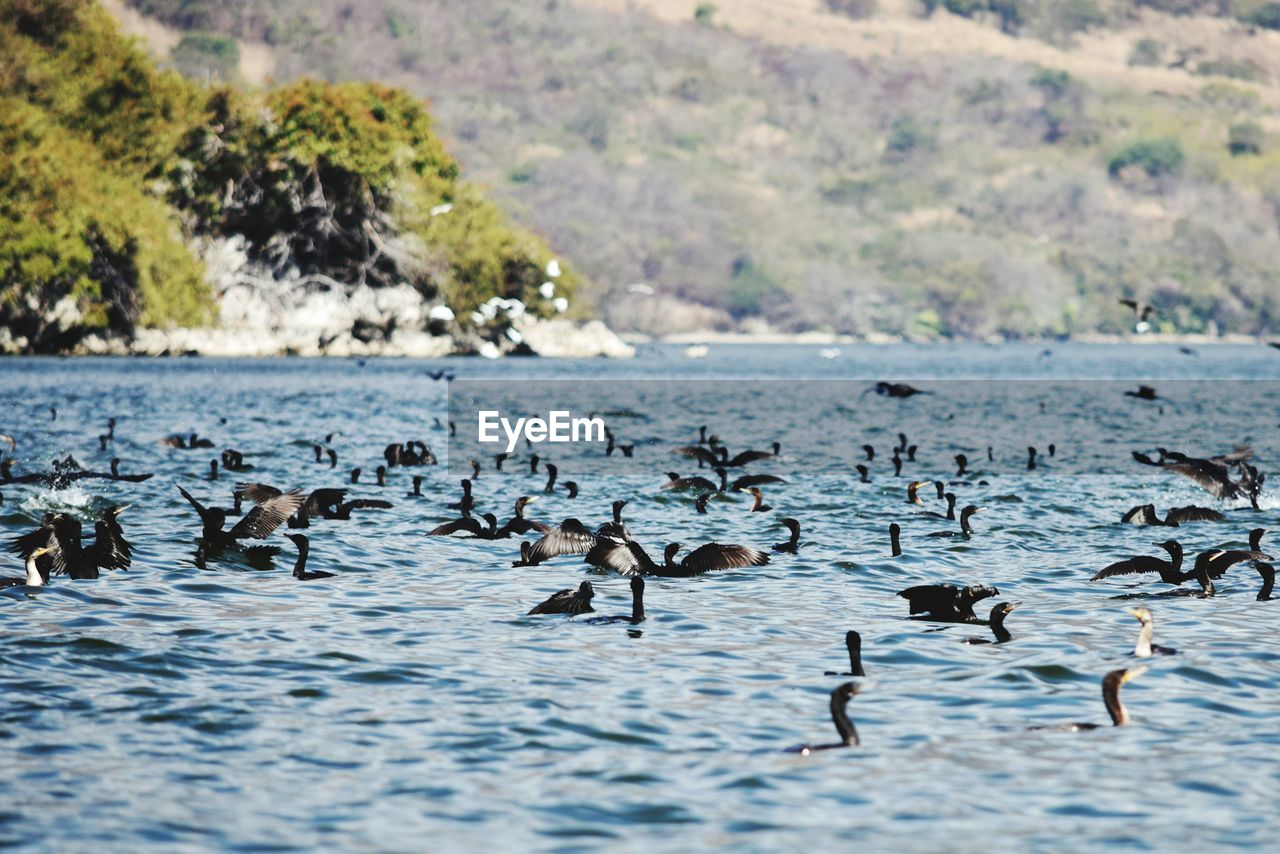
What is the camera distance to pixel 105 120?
111312 millimetres

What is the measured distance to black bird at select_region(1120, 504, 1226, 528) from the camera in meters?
23.0

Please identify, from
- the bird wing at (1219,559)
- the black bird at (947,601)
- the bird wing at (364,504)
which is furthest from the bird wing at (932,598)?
the bird wing at (364,504)

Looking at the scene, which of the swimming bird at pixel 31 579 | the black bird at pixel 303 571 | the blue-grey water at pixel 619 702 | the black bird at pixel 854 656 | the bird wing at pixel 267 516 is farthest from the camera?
the bird wing at pixel 267 516

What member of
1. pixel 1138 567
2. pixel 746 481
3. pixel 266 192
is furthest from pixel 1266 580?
pixel 266 192

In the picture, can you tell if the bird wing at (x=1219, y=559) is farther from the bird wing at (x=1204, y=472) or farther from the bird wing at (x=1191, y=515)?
the bird wing at (x=1204, y=472)

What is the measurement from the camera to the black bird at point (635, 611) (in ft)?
48.7

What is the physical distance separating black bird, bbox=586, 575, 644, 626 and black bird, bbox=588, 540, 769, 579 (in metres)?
2.58

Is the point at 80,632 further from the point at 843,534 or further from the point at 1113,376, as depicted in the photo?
the point at 1113,376

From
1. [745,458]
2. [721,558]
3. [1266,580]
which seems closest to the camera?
[1266,580]

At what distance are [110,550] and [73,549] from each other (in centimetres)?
58

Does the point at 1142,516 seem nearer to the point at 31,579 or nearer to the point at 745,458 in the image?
the point at 745,458

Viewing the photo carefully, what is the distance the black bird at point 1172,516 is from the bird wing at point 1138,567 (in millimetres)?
5782

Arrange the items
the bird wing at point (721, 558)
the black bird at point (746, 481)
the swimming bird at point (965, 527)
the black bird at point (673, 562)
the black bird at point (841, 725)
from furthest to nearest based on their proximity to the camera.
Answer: the black bird at point (746, 481), the swimming bird at point (965, 527), the bird wing at point (721, 558), the black bird at point (673, 562), the black bird at point (841, 725)

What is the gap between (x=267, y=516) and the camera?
2059 cm
